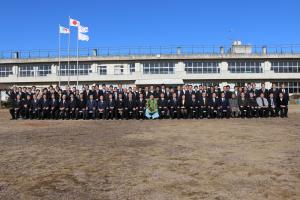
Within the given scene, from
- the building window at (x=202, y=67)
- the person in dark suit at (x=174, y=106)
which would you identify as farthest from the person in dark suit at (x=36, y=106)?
the building window at (x=202, y=67)

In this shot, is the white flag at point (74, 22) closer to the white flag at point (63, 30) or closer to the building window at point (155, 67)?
the white flag at point (63, 30)

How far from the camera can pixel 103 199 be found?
514cm

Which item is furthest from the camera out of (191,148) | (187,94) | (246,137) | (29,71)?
(29,71)

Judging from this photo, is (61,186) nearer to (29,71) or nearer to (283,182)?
(283,182)

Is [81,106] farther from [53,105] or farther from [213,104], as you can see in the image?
[213,104]

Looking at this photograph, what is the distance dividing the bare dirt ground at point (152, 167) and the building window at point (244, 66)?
129 feet

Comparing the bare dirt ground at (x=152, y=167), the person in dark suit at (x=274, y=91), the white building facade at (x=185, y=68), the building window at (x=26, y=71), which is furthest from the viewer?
the building window at (x=26, y=71)

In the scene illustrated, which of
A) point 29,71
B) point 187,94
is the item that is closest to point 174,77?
point 29,71

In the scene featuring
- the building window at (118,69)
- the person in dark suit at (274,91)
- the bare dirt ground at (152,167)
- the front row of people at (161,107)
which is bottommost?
the bare dirt ground at (152,167)

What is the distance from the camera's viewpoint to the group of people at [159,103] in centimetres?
1869

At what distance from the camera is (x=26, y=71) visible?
53906mm

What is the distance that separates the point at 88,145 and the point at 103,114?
9.10m

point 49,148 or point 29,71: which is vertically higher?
point 29,71

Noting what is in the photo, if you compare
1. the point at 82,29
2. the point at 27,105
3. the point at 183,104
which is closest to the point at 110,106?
the point at 183,104
